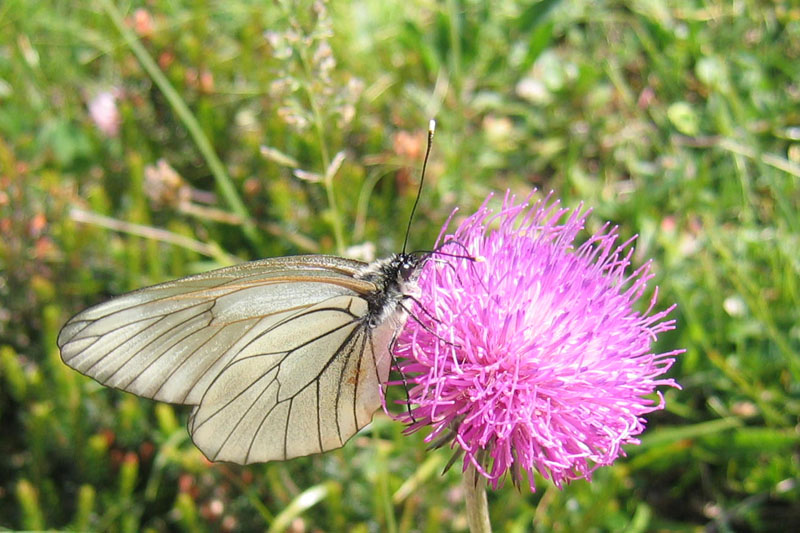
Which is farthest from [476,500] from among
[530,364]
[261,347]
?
[261,347]

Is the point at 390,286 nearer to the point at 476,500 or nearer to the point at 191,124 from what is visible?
the point at 476,500

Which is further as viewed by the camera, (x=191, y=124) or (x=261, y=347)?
(x=191, y=124)

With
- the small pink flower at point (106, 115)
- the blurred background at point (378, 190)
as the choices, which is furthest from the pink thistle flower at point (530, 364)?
the small pink flower at point (106, 115)

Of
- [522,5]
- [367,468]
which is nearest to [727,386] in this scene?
[367,468]

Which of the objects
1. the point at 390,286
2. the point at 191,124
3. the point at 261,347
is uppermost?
the point at 191,124

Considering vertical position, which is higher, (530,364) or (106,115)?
(106,115)

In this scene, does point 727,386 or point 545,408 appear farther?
point 727,386

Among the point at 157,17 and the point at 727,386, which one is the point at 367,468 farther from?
the point at 157,17
